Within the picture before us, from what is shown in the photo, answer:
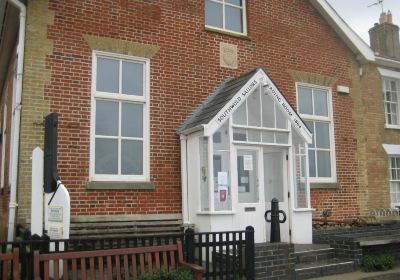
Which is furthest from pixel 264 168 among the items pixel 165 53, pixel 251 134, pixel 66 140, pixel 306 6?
pixel 306 6

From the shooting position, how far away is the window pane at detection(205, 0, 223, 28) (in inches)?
472

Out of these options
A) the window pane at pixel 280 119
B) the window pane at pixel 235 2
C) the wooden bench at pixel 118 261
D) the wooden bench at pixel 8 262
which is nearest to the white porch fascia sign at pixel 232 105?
the window pane at pixel 280 119

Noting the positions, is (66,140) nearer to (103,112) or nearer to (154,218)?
(103,112)

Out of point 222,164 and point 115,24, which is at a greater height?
point 115,24

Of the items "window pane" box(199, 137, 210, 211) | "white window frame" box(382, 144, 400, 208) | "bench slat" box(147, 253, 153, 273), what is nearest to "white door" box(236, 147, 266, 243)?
"window pane" box(199, 137, 210, 211)

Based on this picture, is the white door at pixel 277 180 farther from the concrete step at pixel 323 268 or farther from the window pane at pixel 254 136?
the concrete step at pixel 323 268

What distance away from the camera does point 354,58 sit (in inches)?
575

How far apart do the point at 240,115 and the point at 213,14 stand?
11.1 feet

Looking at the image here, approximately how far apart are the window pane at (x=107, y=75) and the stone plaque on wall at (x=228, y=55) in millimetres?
2952

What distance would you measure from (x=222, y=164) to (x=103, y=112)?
2.84 meters

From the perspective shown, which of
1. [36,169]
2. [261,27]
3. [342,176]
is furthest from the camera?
[342,176]

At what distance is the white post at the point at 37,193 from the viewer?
24.6 feet

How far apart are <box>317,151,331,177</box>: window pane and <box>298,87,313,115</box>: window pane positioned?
126 centimetres

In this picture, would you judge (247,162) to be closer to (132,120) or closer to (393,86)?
(132,120)
